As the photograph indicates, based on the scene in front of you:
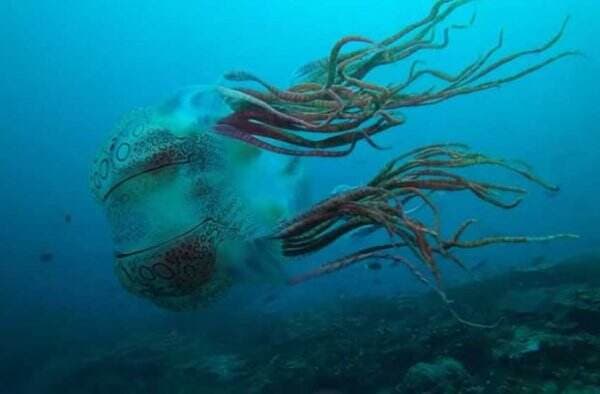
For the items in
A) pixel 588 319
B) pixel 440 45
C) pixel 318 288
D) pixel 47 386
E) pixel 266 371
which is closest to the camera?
pixel 440 45

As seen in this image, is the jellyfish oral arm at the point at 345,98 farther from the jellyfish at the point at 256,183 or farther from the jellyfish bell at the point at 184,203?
the jellyfish bell at the point at 184,203

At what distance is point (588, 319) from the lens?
5191mm

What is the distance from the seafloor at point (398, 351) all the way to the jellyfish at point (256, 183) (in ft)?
8.42

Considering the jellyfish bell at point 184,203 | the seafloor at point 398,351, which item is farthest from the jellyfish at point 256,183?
the seafloor at point 398,351

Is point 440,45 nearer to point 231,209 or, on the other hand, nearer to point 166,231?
point 231,209

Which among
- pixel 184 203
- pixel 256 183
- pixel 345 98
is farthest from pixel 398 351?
pixel 184 203

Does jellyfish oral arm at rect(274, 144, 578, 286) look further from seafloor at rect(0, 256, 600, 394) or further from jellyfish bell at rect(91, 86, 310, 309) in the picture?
seafloor at rect(0, 256, 600, 394)

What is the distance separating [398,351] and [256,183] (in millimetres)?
4158

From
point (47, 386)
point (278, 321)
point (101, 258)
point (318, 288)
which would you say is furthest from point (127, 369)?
point (101, 258)

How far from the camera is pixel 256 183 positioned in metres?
Answer: 2.90

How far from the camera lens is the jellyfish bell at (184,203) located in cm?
265

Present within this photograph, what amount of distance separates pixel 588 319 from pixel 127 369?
8.09 meters

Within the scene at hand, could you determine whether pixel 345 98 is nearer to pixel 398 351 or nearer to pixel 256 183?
pixel 256 183

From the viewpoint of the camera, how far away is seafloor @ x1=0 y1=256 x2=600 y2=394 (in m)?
4.84
